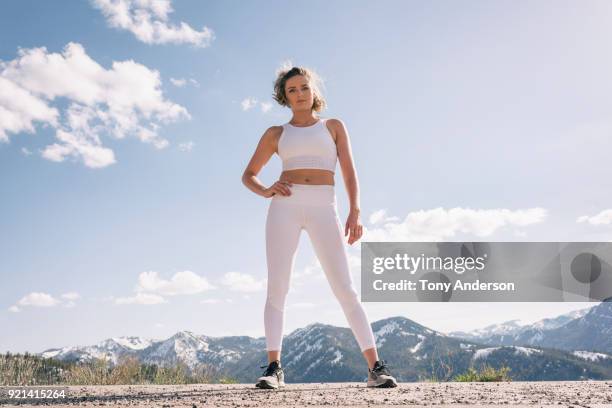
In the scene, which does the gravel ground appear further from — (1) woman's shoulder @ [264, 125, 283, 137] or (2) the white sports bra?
(1) woman's shoulder @ [264, 125, 283, 137]

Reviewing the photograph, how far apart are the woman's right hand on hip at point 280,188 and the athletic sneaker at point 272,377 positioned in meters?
1.59

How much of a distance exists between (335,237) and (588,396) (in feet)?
7.91

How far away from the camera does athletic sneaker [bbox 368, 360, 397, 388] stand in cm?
493

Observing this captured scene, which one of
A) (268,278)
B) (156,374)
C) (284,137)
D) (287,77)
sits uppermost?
(287,77)

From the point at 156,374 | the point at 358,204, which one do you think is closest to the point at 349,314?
the point at 358,204

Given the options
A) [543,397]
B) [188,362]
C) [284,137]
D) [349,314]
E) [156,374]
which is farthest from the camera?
[188,362]

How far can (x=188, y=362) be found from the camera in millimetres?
11242

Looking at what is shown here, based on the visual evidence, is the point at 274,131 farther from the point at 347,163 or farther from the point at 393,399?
the point at 393,399

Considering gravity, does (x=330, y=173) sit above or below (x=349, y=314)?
above

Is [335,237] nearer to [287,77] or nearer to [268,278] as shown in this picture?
[268,278]

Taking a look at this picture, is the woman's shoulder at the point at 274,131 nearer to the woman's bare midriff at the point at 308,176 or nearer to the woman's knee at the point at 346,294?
the woman's bare midriff at the point at 308,176

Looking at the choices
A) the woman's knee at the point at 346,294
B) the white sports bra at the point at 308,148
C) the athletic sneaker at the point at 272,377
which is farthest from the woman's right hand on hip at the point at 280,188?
the athletic sneaker at the point at 272,377

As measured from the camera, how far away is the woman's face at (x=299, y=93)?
5672 mm

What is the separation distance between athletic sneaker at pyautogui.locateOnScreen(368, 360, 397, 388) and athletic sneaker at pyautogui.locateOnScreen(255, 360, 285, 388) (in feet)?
2.84
